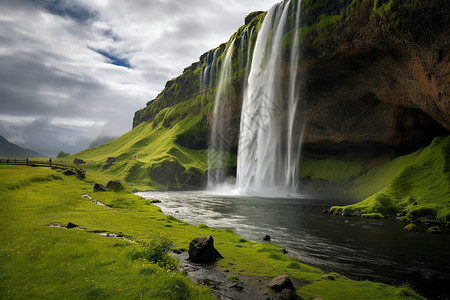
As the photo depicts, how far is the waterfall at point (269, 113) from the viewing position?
77.6 m

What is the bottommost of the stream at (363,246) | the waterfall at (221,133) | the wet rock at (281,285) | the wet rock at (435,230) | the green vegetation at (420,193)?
the stream at (363,246)

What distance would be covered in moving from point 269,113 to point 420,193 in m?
52.2

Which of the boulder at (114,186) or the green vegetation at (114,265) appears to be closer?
the green vegetation at (114,265)

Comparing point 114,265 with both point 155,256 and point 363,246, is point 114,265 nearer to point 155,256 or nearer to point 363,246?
point 155,256

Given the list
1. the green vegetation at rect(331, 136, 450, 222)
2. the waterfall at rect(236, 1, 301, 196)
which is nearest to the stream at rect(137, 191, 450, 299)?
the green vegetation at rect(331, 136, 450, 222)

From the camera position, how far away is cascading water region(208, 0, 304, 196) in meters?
75.6

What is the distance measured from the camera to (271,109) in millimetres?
84812

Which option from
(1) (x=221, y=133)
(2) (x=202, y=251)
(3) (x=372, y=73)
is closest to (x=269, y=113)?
(3) (x=372, y=73)

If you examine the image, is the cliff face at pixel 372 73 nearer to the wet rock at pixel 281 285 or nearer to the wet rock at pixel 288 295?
the wet rock at pixel 281 285

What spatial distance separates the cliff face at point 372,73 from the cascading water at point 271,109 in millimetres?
2207

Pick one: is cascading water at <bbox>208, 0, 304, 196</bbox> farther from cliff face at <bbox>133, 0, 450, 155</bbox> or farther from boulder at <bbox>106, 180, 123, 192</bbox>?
boulder at <bbox>106, 180, 123, 192</bbox>

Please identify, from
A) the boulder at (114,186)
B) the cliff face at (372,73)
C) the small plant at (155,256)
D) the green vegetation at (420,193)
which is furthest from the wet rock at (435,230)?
the boulder at (114,186)

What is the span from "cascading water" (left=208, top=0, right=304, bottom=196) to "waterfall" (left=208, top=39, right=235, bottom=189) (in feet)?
67.0

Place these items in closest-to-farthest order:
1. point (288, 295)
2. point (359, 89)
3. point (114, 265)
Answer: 1. point (288, 295)
2. point (114, 265)
3. point (359, 89)
